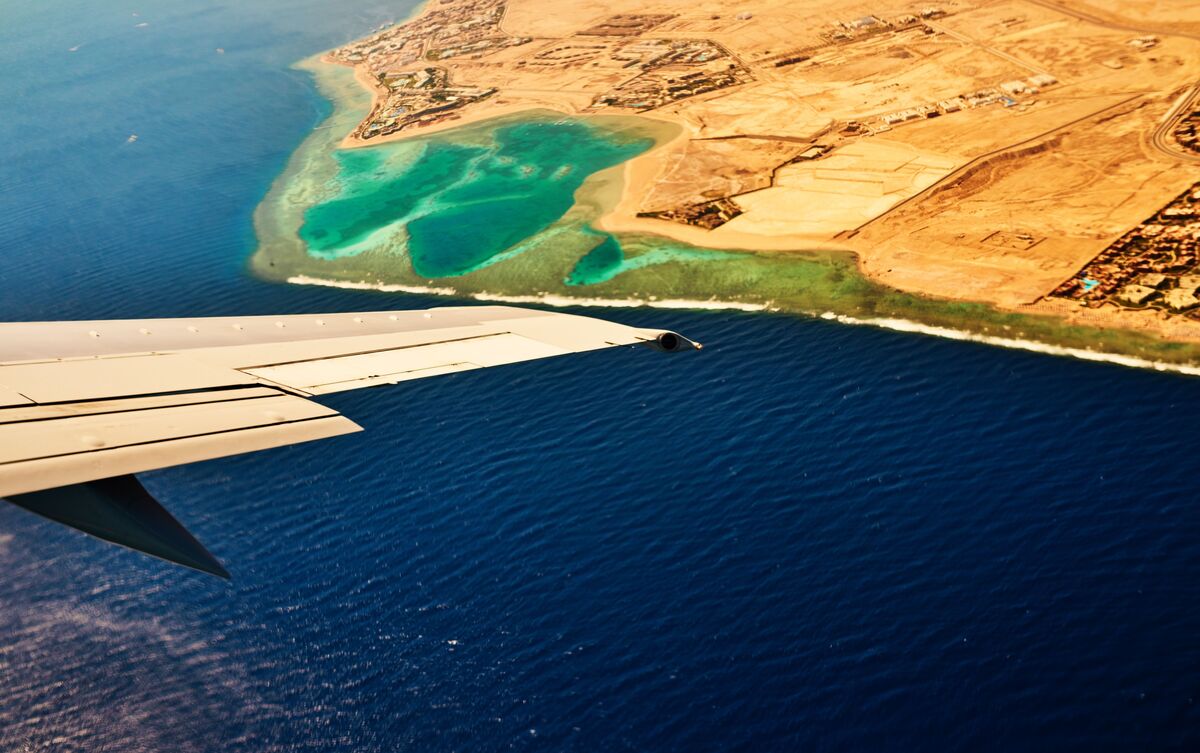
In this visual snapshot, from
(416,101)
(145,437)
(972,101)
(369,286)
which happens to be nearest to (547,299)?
(369,286)

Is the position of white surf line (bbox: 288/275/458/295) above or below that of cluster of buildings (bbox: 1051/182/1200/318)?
below

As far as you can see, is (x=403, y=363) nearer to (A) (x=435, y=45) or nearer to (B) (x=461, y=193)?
(B) (x=461, y=193)

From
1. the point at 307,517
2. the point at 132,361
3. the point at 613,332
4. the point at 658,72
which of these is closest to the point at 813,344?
the point at 307,517

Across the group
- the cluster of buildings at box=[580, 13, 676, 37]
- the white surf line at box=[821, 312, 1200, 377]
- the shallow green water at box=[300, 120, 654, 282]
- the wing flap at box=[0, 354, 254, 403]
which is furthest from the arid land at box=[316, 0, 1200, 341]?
the wing flap at box=[0, 354, 254, 403]

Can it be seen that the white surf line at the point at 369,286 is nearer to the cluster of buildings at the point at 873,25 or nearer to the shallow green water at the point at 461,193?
the shallow green water at the point at 461,193

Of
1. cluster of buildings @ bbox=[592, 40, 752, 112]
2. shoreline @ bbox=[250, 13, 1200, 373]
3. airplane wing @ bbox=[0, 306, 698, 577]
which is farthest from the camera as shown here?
cluster of buildings @ bbox=[592, 40, 752, 112]

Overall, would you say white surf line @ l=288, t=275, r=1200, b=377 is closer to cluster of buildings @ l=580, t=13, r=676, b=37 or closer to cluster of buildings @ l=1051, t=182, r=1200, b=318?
cluster of buildings @ l=1051, t=182, r=1200, b=318

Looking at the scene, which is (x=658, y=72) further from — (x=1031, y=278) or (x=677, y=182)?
(x=1031, y=278)
